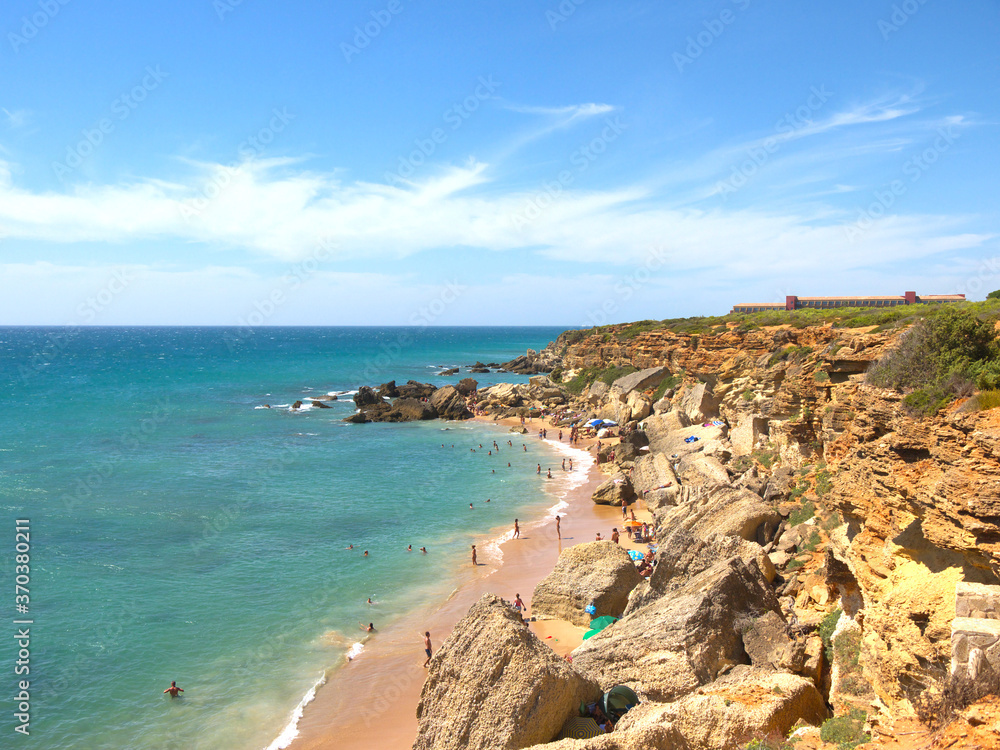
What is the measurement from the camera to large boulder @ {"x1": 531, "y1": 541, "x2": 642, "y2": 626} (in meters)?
17.5

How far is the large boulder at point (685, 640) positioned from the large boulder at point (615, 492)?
17.1 m

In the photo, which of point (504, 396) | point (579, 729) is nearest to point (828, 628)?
point (579, 729)

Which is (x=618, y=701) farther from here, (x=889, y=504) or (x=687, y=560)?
(x=889, y=504)

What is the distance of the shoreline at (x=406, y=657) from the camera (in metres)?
14.1

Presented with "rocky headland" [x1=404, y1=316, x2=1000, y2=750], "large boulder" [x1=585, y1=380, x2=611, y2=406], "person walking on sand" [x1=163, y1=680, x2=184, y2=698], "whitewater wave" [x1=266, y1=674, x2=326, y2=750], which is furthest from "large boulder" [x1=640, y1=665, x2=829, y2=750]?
"large boulder" [x1=585, y1=380, x2=611, y2=406]

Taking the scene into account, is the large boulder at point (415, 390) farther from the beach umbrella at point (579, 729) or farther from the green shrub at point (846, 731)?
the green shrub at point (846, 731)

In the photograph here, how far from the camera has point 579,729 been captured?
10305mm

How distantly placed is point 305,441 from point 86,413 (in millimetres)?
26965

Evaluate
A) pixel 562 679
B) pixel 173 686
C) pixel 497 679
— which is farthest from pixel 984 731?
pixel 173 686

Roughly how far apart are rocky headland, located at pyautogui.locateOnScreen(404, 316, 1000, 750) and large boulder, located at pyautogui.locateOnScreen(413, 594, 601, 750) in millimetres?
32

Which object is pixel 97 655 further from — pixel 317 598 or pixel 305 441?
pixel 305 441

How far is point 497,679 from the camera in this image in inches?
408

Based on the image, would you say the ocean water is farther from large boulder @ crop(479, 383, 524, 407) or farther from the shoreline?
large boulder @ crop(479, 383, 524, 407)

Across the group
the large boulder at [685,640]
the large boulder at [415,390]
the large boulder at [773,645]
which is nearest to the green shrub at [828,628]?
the large boulder at [773,645]
